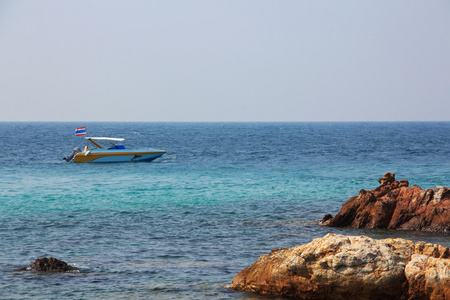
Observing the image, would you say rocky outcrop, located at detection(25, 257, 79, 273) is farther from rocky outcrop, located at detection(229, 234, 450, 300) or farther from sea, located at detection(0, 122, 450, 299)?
rocky outcrop, located at detection(229, 234, 450, 300)

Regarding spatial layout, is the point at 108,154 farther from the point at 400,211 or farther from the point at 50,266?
the point at 50,266

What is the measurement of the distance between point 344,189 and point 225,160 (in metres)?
28.3

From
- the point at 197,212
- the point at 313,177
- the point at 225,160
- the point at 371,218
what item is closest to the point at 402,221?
the point at 371,218

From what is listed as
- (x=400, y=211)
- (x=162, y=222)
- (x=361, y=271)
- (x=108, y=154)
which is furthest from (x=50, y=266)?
(x=108, y=154)

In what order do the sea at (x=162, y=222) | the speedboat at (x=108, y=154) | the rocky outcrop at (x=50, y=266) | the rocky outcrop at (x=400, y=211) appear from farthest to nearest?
1. the speedboat at (x=108, y=154)
2. the rocky outcrop at (x=400, y=211)
3. the rocky outcrop at (x=50, y=266)
4. the sea at (x=162, y=222)

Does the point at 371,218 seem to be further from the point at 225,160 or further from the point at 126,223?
the point at 225,160

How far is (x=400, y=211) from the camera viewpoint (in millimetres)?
24000

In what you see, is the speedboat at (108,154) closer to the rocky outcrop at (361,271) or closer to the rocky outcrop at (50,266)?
the rocky outcrop at (50,266)

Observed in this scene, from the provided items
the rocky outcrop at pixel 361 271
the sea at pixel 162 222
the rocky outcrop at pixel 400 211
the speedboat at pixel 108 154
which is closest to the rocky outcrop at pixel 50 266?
the sea at pixel 162 222

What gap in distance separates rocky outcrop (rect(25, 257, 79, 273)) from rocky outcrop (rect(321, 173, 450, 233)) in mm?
12736

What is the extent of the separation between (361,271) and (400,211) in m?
11.8

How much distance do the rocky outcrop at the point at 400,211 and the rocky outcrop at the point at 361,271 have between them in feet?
32.7

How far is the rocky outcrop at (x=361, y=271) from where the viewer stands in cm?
1289

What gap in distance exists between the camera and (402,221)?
78.2 feet
